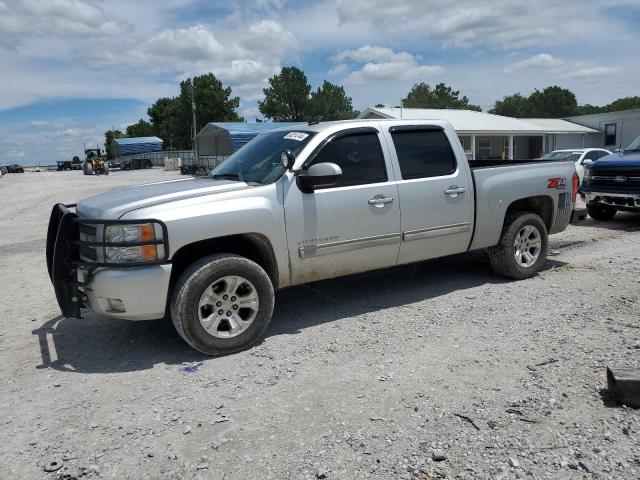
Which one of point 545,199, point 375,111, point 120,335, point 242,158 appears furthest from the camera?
point 375,111

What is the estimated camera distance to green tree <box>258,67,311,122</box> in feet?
257

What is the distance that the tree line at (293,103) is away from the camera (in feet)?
257

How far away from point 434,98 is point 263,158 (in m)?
91.1

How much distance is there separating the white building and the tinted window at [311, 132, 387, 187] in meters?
28.5

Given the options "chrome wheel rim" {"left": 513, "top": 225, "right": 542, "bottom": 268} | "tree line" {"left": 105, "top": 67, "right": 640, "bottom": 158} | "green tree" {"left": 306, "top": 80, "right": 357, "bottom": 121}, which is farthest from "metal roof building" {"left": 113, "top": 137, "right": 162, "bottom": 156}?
"chrome wheel rim" {"left": 513, "top": 225, "right": 542, "bottom": 268}

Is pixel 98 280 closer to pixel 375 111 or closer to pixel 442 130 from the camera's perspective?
pixel 442 130

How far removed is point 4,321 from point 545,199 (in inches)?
253

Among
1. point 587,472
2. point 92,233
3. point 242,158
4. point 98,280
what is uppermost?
point 242,158

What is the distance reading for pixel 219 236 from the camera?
4395 millimetres

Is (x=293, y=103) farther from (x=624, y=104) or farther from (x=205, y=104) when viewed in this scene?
(x=624, y=104)

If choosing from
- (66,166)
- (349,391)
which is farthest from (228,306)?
(66,166)

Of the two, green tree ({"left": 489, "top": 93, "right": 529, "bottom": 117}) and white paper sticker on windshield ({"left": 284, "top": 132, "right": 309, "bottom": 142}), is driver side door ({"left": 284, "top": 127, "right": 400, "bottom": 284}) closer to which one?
white paper sticker on windshield ({"left": 284, "top": 132, "right": 309, "bottom": 142})

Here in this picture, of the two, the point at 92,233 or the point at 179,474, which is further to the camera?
the point at 92,233

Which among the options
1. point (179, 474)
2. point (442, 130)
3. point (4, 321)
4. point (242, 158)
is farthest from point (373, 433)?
point (4, 321)
